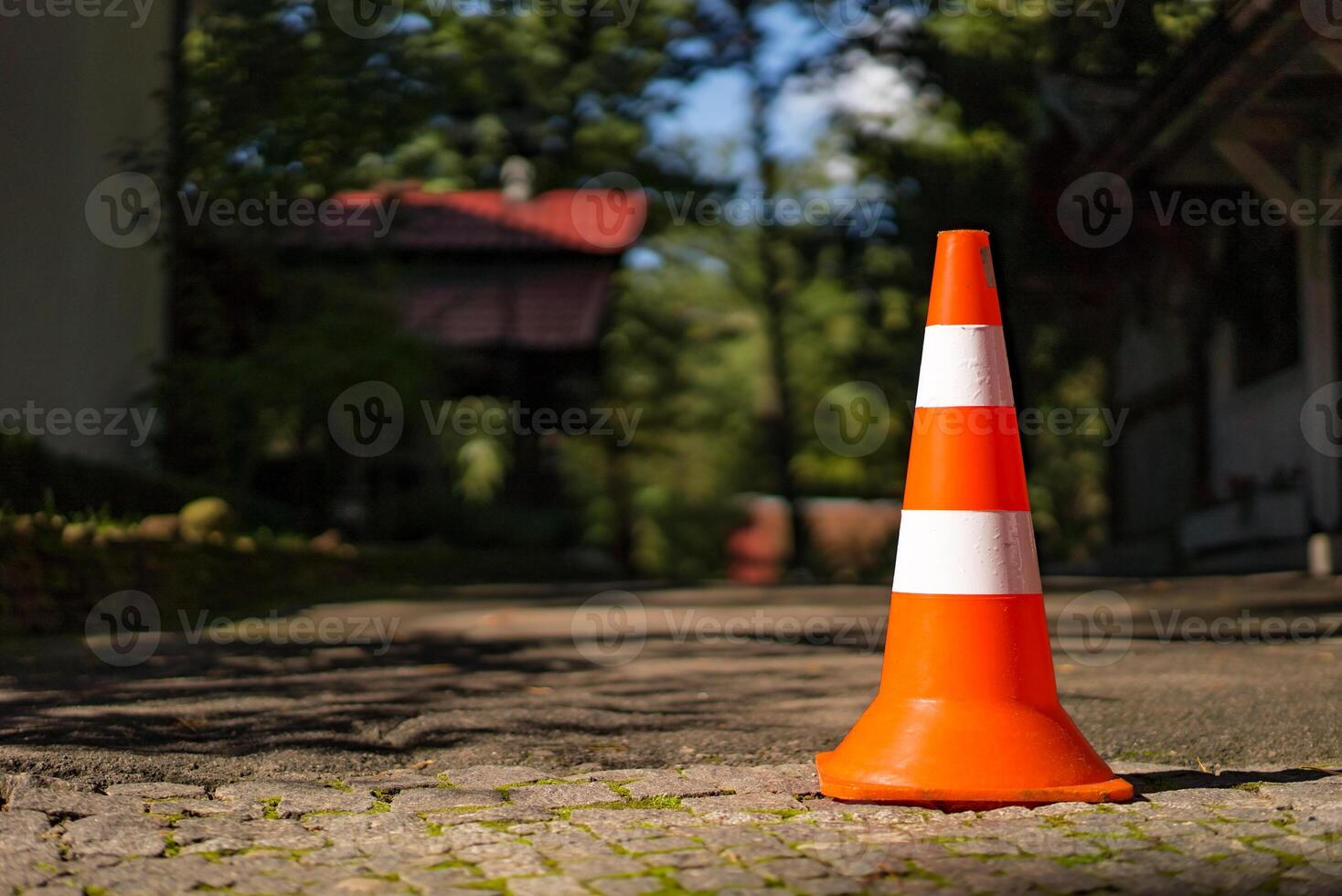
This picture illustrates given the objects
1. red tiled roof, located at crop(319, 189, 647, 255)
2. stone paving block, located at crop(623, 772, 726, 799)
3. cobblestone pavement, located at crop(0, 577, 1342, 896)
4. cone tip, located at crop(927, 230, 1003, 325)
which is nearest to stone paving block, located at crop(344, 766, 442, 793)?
cobblestone pavement, located at crop(0, 577, 1342, 896)

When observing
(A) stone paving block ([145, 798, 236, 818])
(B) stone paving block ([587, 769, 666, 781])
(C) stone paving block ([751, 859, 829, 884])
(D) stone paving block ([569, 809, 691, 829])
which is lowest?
(B) stone paving block ([587, 769, 666, 781])

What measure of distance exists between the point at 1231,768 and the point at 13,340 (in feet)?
31.5

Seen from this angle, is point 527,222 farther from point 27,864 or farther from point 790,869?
point 790,869

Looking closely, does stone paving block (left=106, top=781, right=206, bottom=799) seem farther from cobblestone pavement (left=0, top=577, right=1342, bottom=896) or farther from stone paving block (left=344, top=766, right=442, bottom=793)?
stone paving block (left=344, top=766, right=442, bottom=793)

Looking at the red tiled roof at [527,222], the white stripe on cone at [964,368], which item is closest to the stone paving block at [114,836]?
the white stripe on cone at [964,368]

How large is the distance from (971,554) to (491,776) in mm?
1244

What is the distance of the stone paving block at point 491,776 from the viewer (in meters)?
3.51

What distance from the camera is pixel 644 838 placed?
2877 millimetres

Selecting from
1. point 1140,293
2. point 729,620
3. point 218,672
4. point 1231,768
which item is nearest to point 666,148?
point 1140,293

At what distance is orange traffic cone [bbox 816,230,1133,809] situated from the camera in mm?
3180

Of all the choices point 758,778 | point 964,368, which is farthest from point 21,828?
point 964,368

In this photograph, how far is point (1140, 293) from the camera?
47.9 feet

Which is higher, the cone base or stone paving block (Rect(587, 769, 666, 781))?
the cone base

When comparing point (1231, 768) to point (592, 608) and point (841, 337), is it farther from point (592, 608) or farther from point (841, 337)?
point (841, 337)
